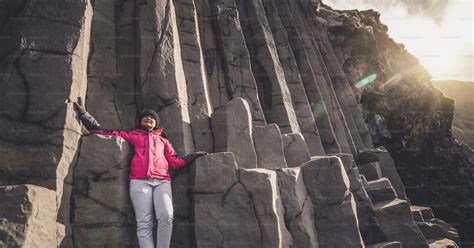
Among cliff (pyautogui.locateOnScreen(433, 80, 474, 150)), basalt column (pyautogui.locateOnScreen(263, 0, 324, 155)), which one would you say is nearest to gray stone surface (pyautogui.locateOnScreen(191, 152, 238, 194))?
basalt column (pyautogui.locateOnScreen(263, 0, 324, 155))

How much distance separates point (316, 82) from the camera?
15008 millimetres

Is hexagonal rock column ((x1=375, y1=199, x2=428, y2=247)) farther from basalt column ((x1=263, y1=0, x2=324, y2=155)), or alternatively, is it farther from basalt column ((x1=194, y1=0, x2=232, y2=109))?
basalt column ((x1=194, y1=0, x2=232, y2=109))

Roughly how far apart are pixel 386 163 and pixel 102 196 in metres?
12.2

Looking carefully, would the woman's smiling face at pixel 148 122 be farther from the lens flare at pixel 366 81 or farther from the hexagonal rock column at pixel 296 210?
the lens flare at pixel 366 81

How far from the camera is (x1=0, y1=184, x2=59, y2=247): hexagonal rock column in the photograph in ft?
13.6

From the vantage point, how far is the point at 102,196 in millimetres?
5434

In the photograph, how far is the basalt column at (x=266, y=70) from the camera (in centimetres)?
1128

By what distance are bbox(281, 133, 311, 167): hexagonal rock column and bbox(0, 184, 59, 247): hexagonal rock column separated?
219 inches

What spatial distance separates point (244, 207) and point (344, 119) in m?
11.1

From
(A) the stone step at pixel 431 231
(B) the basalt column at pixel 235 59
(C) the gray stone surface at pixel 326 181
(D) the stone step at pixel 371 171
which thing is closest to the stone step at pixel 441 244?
(A) the stone step at pixel 431 231

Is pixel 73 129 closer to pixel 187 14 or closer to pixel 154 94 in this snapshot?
pixel 154 94

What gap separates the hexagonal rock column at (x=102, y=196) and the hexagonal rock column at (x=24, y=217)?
637 millimetres

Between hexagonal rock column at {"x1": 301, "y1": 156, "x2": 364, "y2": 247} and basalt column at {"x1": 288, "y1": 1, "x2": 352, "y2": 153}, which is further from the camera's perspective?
basalt column at {"x1": 288, "y1": 1, "x2": 352, "y2": 153}

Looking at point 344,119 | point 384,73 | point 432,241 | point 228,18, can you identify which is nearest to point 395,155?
point 384,73
